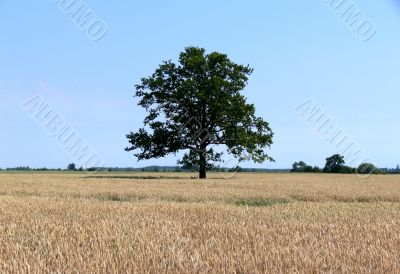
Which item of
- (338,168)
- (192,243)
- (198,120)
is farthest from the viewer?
(338,168)

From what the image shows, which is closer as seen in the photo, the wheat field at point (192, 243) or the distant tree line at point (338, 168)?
the wheat field at point (192, 243)

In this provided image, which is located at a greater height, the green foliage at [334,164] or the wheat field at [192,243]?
the green foliage at [334,164]

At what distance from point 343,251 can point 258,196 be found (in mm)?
10878

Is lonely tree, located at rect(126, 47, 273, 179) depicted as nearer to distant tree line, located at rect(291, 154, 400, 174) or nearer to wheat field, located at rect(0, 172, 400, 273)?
wheat field, located at rect(0, 172, 400, 273)

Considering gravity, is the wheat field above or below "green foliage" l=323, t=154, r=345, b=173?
below

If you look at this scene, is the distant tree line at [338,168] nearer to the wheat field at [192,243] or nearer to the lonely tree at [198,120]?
the lonely tree at [198,120]

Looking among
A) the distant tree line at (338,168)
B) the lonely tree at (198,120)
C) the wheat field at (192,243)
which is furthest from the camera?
the distant tree line at (338,168)

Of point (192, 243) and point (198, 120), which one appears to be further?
point (198, 120)

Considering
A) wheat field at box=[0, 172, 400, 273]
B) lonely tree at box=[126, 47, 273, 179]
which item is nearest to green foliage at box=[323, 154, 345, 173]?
lonely tree at box=[126, 47, 273, 179]

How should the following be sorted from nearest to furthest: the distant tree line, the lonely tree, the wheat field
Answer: the wheat field
the lonely tree
the distant tree line

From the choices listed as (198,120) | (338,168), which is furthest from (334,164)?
(198,120)

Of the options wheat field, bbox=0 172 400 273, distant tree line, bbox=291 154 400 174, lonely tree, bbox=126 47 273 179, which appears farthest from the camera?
distant tree line, bbox=291 154 400 174

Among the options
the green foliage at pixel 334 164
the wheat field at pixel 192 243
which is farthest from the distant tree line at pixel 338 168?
the wheat field at pixel 192 243

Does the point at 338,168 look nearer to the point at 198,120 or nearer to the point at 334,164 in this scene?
the point at 334,164
